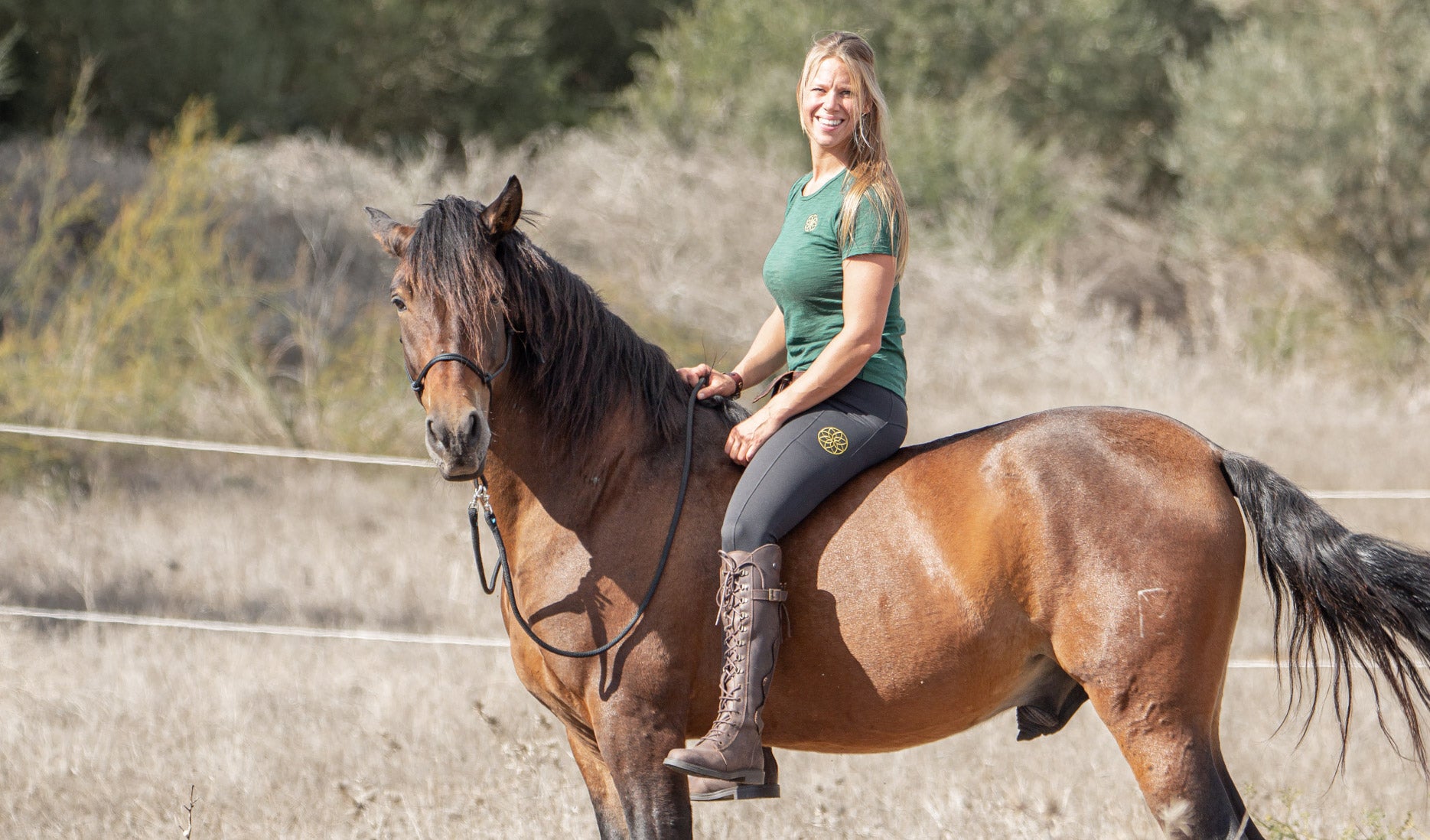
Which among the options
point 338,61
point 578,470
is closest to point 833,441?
point 578,470

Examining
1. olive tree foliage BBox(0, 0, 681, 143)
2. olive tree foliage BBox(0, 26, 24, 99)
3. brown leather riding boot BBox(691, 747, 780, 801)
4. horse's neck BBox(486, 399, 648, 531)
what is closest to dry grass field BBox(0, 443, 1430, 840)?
brown leather riding boot BBox(691, 747, 780, 801)

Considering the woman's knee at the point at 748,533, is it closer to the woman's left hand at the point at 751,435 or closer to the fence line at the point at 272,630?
the woman's left hand at the point at 751,435

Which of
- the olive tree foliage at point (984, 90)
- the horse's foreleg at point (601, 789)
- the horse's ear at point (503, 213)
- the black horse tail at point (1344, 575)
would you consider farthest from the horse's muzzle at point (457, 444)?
the olive tree foliage at point (984, 90)

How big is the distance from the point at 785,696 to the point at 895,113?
57.3 feet

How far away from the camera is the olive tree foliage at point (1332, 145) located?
53.0 feet

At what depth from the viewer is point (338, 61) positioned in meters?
20.8

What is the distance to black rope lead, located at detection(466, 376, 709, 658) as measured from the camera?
9.22 feet

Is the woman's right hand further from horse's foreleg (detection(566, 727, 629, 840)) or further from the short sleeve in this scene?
horse's foreleg (detection(566, 727, 629, 840))

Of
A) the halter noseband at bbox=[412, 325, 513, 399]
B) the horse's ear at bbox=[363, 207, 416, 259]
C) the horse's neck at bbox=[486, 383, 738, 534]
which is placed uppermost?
the horse's ear at bbox=[363, 207, 416, 259]

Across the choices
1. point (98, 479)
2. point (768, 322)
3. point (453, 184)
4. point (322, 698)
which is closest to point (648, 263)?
point (453, 184)

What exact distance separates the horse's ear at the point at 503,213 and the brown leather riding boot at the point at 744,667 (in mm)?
971

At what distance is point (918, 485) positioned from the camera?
288 cm

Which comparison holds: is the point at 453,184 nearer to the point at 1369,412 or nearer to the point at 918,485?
the point at 1369,412

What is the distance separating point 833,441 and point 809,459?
84 mm
